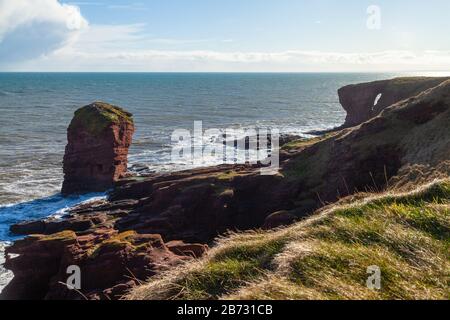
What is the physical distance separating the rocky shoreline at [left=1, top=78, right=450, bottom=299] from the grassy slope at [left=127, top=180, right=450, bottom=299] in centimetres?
606

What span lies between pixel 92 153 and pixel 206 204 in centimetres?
2292

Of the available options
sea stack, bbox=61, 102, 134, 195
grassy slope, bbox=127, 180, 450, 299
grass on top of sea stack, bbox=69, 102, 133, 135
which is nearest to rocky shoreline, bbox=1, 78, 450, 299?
sea stack, bbox=61, 102, 134, 195

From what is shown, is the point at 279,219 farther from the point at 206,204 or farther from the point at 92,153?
the point at 92,153

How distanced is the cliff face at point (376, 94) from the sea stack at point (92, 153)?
124 ft

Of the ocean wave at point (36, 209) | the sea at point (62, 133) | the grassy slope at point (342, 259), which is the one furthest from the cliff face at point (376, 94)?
the grassy slope at point (342, 259)

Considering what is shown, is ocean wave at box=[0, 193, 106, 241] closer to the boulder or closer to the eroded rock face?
the eroded rock face

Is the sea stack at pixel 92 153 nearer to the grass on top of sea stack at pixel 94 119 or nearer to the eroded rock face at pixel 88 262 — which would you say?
the grass on top of sea stack at pixel 94 119

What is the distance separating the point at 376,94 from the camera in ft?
255

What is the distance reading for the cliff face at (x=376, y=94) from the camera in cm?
6169

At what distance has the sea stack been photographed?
5075 cm

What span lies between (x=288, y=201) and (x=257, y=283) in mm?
24699

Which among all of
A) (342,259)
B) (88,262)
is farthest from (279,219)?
(342,259)
